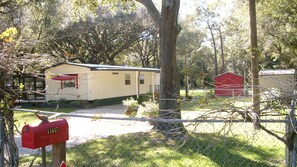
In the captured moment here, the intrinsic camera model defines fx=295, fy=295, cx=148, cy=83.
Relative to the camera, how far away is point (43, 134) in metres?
3.03

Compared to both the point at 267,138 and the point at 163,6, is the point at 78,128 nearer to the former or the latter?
the point at 163,6

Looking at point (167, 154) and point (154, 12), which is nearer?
point (167, 154)

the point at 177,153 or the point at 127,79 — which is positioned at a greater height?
the point at 127,79

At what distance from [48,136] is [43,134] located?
0.06 metres

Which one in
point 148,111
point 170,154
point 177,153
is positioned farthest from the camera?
point 148,111

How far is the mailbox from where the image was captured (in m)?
3.00

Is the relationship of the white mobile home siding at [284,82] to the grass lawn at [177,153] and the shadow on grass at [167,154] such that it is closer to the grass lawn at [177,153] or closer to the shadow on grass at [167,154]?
the grass lawn at [177,153]

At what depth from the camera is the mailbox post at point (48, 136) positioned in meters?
3.00

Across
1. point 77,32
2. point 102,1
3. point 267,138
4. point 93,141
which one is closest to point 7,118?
point 93,141

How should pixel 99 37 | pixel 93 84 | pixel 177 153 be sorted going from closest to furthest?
1. pixel 177 153
2. pixel 93 84
3. pixel 99 37

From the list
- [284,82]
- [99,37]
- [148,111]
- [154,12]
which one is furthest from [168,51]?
[99,37]

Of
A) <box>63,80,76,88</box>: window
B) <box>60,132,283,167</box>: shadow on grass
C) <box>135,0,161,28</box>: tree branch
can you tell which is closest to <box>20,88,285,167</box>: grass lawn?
<box>60,132,283,167</box>: shadow on grass

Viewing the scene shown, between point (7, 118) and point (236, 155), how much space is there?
4.41 metres

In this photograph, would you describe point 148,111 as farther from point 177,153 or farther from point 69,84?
point 69,84
